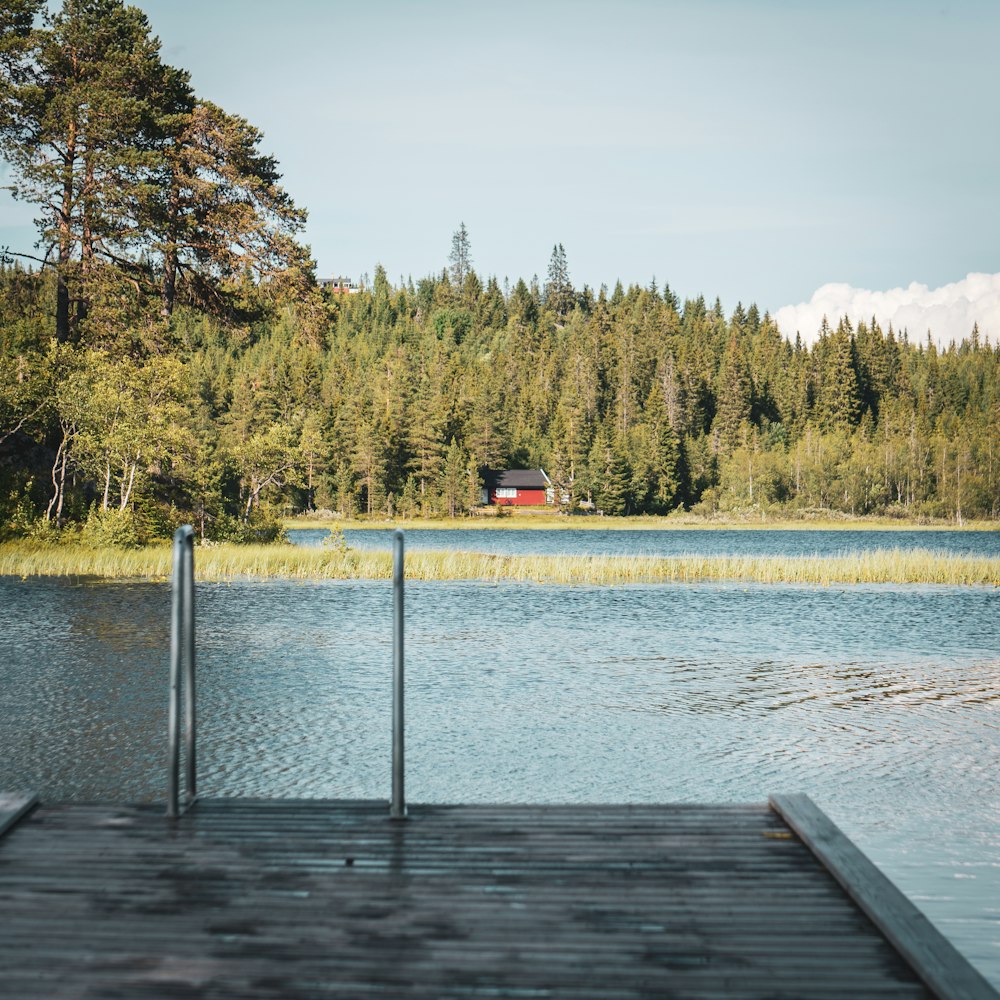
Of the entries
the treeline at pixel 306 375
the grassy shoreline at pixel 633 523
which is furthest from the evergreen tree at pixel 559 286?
the grassy shoreline at pixel 633 523

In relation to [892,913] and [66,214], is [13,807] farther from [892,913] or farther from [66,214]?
[66,214]

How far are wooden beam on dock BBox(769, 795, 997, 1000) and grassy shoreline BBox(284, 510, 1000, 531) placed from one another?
76.9m

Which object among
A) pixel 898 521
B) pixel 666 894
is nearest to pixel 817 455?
pixel 898 521

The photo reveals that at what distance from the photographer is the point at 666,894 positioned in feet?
14.3

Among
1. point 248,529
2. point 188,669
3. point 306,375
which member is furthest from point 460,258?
point 188,669

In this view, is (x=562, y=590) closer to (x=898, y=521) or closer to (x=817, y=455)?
(x=898, y=521)

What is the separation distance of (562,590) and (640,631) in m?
8.15

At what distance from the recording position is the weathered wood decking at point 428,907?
140 inches

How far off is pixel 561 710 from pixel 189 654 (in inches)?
331

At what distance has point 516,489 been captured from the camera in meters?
103

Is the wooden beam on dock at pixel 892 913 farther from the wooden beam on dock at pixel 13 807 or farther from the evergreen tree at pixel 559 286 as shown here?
the evergreen tree at pixel 559 286

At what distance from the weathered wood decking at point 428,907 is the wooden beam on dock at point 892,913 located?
3 centimetres

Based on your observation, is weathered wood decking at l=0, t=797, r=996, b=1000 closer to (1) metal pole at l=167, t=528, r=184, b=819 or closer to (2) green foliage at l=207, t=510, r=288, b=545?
(1) metal pole at l=167, t=528, r=184, b=819

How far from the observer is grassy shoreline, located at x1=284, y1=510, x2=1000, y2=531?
8569 cm
